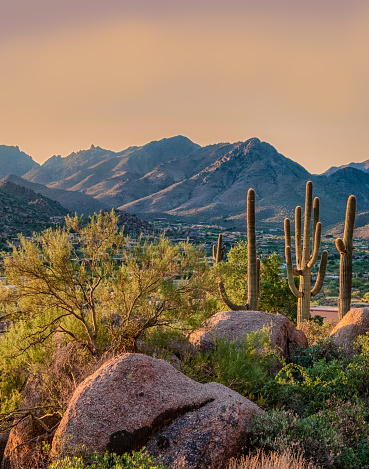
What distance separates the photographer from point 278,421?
586 cm

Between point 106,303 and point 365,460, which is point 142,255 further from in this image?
point 365,460

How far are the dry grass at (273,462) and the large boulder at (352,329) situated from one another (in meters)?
6.06

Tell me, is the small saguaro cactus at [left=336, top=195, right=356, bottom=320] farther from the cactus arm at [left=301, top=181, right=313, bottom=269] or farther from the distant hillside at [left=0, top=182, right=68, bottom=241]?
the distant hillside at [left=0, top=182, right=68, bottom=241]

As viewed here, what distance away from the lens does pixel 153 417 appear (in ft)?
18.1

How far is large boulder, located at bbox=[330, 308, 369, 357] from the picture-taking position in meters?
10.9

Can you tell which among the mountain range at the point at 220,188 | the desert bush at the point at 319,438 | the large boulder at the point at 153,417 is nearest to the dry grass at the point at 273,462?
the desert bush at the point at 319,438

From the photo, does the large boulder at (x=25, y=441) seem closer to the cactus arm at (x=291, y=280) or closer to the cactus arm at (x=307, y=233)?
the cactus arm at (x=291, y=280)

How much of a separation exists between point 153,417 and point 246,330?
5.26 m

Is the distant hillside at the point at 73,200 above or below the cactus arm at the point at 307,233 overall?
above

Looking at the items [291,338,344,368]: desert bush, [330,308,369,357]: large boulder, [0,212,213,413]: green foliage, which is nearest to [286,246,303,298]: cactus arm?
[330,308,369,357]: large boulder

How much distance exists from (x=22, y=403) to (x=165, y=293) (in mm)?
3508

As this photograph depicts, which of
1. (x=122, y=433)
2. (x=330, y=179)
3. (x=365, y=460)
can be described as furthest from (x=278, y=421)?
(x=330, y=179)

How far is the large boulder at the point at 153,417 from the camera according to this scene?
5.21 metres

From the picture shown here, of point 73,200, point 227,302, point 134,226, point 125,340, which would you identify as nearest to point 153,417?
point 125,340
